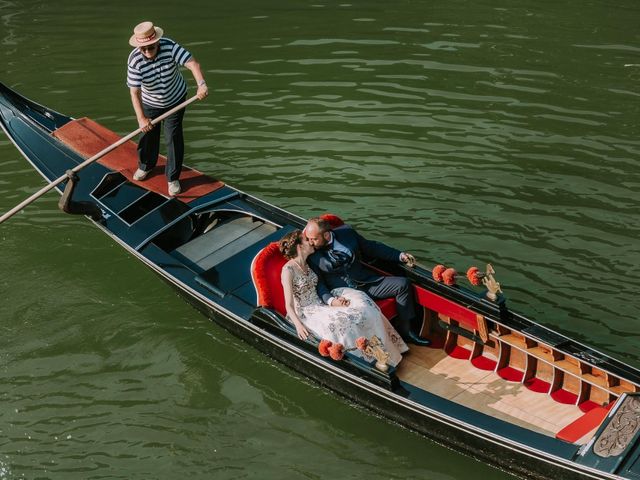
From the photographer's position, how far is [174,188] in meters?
7.90

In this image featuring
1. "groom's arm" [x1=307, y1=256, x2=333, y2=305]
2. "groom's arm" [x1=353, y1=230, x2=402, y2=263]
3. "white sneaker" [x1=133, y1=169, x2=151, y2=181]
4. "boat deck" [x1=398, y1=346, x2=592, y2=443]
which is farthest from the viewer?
"white sneaker" [x1=133, y1=169, x2=151, y2=181]

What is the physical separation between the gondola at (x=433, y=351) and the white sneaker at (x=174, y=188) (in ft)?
0.17

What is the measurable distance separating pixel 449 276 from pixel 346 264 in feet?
2.45

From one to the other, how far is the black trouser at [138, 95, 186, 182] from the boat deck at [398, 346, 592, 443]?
2814 mm

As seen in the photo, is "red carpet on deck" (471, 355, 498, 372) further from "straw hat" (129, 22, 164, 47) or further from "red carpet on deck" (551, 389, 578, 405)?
"straw hat" (129, 22, 164, 47)

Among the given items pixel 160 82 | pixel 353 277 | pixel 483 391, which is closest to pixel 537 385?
pixel 483 391

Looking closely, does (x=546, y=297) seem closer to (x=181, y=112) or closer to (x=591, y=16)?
(x=181, y=112)

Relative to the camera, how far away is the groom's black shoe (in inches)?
256

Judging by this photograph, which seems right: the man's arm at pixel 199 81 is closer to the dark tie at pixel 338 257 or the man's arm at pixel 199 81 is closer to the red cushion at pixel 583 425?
the dark tie at pixel 338 257

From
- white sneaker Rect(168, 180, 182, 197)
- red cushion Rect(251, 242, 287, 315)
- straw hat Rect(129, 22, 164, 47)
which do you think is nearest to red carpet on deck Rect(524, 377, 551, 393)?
red cushion Rect(251, 242, 287, 315)

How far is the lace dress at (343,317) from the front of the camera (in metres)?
6.12

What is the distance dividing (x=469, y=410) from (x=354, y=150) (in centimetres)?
474

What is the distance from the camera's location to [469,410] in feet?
18.0

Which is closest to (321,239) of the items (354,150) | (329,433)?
(329,433)
